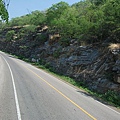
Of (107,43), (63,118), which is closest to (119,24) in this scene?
Result: (107,43)

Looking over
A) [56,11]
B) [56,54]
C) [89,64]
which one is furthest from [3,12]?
[56,11]

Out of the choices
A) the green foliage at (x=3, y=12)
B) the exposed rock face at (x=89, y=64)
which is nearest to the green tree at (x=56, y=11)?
the exposed rock face at (x=89, y=64)

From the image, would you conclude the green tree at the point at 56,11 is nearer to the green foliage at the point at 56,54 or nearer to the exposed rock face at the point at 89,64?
the exposed rock face at the point at 89,64

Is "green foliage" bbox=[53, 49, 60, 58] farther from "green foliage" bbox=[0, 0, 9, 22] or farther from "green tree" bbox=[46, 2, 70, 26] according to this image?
"green foliage" bbox=[0, 0, 9, 22]

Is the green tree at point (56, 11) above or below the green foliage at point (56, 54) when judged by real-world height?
above

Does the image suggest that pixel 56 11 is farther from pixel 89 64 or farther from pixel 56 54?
pixel 89 64

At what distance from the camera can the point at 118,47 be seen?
23.4m

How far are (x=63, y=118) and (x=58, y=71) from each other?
23.8m

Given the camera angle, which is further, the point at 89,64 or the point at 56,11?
the point at 56,11

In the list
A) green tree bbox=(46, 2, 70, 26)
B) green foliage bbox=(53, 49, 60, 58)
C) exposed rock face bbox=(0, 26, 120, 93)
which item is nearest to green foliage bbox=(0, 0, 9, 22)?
exposed rock face bbox=(0, 26, 120, 93)

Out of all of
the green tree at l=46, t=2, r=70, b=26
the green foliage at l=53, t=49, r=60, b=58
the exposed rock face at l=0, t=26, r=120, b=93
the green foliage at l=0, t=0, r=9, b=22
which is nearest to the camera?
the green foliage at l=0, t=0, r=9, b=22

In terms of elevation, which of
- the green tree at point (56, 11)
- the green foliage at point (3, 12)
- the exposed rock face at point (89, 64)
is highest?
the green tree at point (56, 11)

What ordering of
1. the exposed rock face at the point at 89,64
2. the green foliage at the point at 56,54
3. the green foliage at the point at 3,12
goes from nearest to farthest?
the green foliage at the point at 3,12 → the exposed rock face at the point at 89,64 → the green foliage at the point at 56,54

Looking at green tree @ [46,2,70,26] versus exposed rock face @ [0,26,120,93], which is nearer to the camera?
exposed rock face @ [0,26,120,93]
